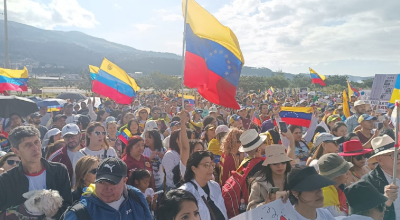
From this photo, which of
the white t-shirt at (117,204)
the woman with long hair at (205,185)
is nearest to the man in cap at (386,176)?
the woman with long hair at (205,185)

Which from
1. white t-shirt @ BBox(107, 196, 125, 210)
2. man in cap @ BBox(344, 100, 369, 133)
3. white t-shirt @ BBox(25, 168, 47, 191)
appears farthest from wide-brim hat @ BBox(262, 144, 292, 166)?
man in cap @ BBox(344, 100, 369, 133)

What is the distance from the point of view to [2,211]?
8.90 ft

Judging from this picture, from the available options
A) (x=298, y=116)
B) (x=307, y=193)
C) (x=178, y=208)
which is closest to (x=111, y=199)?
(x=178, y=208)

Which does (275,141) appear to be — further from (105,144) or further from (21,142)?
(21,142)

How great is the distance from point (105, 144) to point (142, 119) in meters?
3.63

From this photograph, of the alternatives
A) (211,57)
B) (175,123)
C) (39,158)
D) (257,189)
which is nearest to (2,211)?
(39,158)

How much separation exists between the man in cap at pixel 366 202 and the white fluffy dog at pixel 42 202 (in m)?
2.67

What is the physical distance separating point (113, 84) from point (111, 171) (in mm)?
7001

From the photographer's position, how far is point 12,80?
1055cm

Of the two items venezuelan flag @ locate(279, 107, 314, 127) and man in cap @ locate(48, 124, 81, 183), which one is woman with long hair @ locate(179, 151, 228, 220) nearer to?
man in cap @ locate(48, 124, 81, 183)

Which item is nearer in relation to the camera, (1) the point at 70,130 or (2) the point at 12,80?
(1) the point at 70,130

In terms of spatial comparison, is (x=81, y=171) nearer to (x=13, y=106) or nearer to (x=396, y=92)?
(x=13, y=106)

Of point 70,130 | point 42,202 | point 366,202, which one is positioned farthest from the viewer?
point 70,130

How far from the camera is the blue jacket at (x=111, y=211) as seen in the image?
7.66 ft
